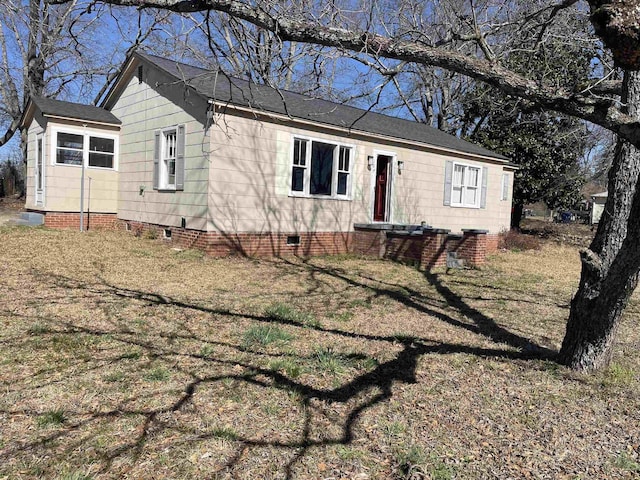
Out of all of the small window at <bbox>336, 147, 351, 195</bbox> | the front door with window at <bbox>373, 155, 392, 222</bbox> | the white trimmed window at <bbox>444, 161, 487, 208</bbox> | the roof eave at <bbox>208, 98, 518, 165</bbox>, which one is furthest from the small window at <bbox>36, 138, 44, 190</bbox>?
the white trimmed window at <bbox>444, 161, 487, 208</bbox>

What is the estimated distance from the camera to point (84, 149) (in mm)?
13281

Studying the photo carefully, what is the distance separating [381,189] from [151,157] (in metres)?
6.40

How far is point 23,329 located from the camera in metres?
4.93

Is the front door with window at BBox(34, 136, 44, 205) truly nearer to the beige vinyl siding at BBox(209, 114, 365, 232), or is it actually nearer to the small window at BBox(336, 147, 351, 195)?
the beige vinyl siding at BBox(209, 114, 365, 232)

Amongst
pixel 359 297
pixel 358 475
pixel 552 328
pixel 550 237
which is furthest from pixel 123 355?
pixel 550 237

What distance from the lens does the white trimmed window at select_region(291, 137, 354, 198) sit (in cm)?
1186

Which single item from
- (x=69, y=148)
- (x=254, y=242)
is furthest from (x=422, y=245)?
(x=69, y=148)

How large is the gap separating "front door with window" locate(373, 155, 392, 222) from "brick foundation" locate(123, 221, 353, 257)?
1.53m

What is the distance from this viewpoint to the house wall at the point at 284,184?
34.4 ft

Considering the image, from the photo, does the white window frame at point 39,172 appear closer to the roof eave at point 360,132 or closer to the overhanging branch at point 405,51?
the roof eave at point 360,132

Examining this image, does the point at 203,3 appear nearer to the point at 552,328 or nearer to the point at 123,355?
the point at 123,355

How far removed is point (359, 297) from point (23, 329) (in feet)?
14.7

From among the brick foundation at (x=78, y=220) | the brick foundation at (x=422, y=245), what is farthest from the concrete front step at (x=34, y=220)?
the brick foundation at (x=422, y=245)

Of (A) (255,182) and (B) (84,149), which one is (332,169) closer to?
(A) (255,182)
